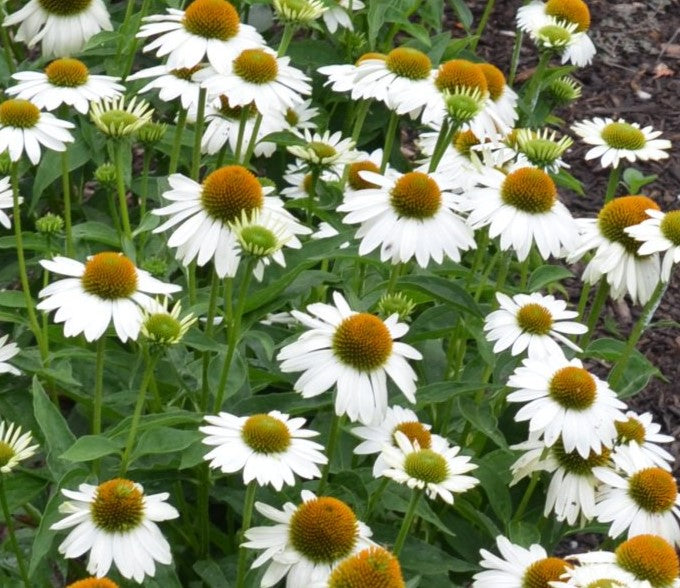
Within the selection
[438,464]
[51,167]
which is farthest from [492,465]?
[51,167]

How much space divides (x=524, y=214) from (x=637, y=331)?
0.33m

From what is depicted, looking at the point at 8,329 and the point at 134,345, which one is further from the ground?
the point at 134,345

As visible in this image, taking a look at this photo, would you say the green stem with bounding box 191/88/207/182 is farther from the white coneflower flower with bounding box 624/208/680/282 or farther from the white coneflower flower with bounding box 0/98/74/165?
the white coneflower flower with bounding box 624/208/680/282

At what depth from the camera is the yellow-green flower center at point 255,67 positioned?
8.21 feet

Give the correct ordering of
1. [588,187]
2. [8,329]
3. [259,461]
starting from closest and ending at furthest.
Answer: [259,461] < [8,329] < [588,187]

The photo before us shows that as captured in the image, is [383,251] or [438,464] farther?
[383,251]

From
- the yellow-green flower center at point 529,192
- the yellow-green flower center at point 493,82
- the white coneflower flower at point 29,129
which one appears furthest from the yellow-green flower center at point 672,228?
the white coneflower flower at point 29,129

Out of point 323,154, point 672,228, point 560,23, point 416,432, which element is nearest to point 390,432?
point 416,432

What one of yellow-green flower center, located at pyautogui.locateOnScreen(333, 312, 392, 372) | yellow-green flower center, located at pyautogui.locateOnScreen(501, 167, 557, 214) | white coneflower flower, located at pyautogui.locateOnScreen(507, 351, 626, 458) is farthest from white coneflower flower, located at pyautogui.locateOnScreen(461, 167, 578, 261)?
yellow-green flower center, located at pyautogui.locateOnScreen(333, 312, 392, 372)

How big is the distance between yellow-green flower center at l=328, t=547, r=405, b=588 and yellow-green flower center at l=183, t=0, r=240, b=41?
4.54 ft

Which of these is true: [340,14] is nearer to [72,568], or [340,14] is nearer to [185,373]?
[185,373]

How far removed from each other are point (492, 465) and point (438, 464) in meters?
0.49

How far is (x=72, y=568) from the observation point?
8.05 ft

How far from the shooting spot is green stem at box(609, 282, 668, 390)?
7.67ft
